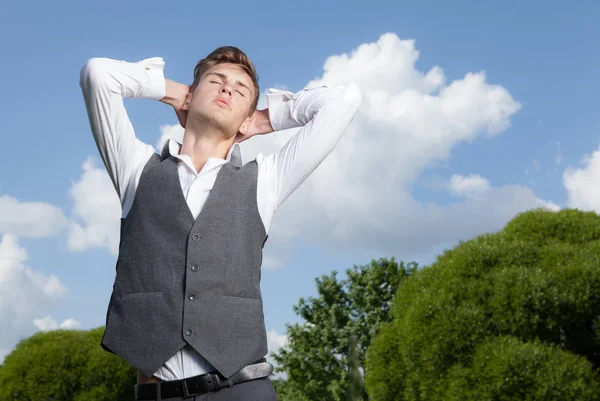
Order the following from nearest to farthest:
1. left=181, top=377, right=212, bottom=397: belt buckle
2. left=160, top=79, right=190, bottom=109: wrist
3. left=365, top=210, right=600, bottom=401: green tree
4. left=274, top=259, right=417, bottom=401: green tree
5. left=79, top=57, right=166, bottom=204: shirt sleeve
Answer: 1. left=181, top=377, right=212, bottom=397: belt buckle
2. left=79, top=57, right=166, bottom=204: shirt sleeve
3. left=160, top=79, right=190, bottom=109: wrist
4. left=365, top=210, right=600, bottom=401: green tree
5. left=274, top=259, right=417, bottom=401: green tree

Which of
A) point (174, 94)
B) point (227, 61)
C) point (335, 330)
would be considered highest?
point (335, 330)

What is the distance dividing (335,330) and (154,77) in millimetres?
15020

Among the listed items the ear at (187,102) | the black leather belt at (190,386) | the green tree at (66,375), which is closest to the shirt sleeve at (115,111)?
the ear at (187,102)

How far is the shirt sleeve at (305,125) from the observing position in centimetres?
264

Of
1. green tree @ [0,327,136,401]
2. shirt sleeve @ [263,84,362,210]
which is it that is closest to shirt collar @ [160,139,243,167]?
shirt sleeve @ [263,84,362,210]

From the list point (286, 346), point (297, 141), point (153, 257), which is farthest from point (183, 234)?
point (286, 346)

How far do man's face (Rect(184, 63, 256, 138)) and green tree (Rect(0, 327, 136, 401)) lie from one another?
1675 cm

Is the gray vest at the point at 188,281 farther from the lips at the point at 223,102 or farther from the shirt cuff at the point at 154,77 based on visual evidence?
the shirt cuff at the point at 154,77

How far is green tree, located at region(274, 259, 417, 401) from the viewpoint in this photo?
16.9 m

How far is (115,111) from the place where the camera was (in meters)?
2.59

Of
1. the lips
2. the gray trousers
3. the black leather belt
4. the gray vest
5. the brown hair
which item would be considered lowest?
the gray trousers

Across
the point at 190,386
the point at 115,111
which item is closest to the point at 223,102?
the point at 115,111

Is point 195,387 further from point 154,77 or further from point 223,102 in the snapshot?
point 154,77

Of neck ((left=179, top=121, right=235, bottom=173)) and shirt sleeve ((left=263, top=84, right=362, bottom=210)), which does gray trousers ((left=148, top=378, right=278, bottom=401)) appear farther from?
neck ((left=179, top=121, right=235, bottom=173))
